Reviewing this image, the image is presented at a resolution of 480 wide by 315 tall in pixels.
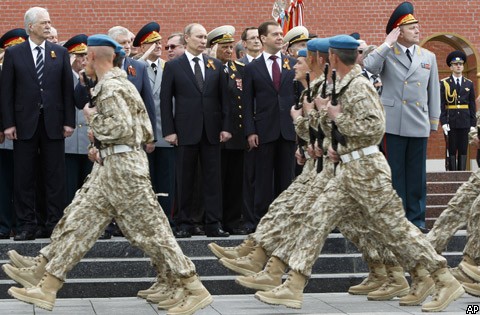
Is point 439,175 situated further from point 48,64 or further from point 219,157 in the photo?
point 48,64

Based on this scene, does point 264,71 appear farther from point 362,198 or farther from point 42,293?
point 42,293

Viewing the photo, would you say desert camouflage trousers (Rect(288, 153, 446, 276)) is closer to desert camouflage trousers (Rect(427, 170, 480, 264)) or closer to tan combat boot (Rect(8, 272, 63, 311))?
desert camouflage trousers (Rect(427, 170, 480, 264))

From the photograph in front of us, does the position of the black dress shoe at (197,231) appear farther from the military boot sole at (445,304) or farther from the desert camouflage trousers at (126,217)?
the military boot sole at (445,304)

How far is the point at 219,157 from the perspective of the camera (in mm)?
11812

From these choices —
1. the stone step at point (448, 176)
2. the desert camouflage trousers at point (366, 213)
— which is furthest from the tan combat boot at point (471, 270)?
the stone step at point (448, 176)

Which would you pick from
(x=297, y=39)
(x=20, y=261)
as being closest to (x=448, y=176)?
(x=297, y=39)

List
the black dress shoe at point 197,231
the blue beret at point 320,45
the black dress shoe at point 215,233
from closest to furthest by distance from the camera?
the blue beret at point 320,45, the black dress shoe at point 215,233, the black dress shoe at point 197,231

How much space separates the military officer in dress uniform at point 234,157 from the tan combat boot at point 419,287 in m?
3.06

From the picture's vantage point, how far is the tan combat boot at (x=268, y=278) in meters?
9.12

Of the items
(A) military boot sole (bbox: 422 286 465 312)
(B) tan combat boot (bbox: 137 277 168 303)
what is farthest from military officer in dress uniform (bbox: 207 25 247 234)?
(A) military boot sole (bbox: 422 286 465 312)

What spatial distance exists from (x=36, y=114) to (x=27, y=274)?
8.95 ft

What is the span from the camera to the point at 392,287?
376 inches

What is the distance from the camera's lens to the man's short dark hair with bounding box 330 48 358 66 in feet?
29.3

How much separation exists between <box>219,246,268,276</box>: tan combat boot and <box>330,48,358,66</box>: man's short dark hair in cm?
185
